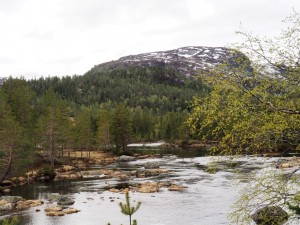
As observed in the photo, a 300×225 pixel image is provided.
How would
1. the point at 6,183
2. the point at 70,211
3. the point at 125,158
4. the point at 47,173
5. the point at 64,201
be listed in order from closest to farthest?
the point at 70,211 → the point at 64,201 → the point at 6,183 → the point at 47,173 → the point at 125,158

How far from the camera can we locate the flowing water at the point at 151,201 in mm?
33219

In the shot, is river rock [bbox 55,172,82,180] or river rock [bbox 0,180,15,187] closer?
river rock [bbox 0,180,15,187]

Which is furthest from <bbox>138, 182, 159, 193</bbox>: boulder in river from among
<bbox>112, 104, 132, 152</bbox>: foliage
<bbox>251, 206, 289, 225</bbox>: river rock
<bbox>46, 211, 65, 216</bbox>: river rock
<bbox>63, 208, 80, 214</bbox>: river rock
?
<bbox>112, 104, 132, 152</bbox>: foliage

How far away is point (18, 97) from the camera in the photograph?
276 ft

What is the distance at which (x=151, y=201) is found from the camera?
4066 cm

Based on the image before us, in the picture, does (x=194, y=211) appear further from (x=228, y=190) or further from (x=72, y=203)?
(x=72, y=203)

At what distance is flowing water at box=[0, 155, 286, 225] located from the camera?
3322 centimetres

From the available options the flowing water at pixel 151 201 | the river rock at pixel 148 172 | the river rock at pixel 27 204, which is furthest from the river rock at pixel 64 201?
the river rock at pixel 148 172

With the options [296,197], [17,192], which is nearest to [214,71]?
[296,197]

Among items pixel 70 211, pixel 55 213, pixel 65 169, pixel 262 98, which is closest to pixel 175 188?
pixel 70 211

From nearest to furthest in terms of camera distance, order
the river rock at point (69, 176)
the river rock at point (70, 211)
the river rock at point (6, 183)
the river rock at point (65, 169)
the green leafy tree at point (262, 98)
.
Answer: the green leafy tree at point (262, 98)
the river rock at point (70, 211)
the river rock at point (6, 183)
the river rock at point (69, 176)
the river rock at point (65, 169)

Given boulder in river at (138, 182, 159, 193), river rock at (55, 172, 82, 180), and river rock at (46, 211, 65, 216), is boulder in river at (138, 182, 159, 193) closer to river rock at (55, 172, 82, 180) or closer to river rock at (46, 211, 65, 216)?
river rock at (46, 211, 65, 216)

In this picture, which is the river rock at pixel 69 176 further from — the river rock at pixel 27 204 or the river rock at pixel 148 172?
the river rock at pixel 27 204

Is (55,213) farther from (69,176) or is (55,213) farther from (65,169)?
(65,169)
